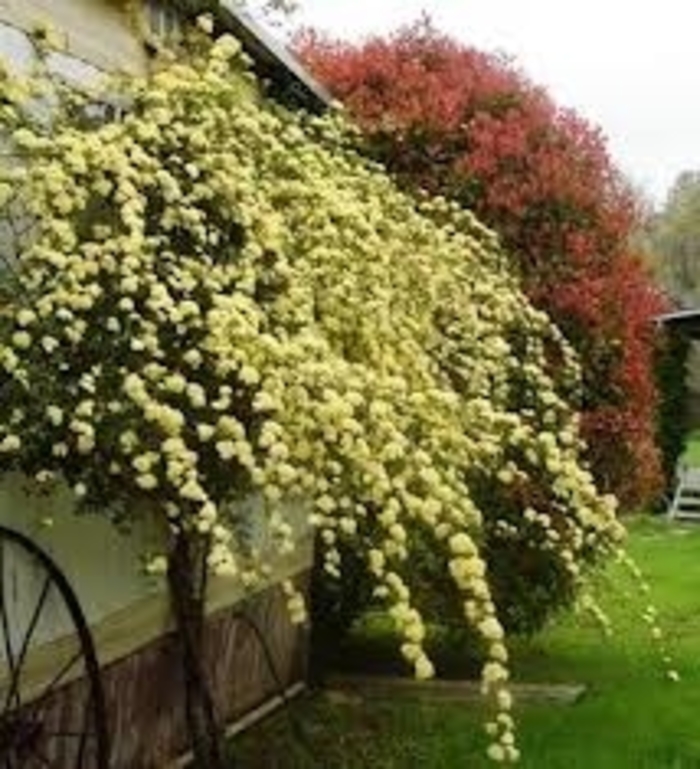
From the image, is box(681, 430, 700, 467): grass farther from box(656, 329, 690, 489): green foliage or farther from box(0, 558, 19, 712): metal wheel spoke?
box(0, 558, 19, 712): metal wheel spoke

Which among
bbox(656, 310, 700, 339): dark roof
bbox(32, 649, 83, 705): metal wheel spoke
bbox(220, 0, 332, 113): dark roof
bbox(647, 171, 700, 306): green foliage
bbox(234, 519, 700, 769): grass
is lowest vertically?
bbox(234, 519, 700, 769): grass

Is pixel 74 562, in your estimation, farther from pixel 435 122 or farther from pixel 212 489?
pixel 435 122

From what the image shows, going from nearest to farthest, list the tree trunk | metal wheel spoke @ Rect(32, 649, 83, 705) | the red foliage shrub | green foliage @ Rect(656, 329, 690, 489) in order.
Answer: metal wheel spoke @ Rect(32, 649, 83, 705) < the tree trunk < the red foliage shrub < green foliage @ Rect(656, 329, 690, 489)

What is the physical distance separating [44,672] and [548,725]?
3.84 m

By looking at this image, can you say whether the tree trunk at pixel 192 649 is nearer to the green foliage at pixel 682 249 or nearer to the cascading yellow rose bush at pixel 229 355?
the cascading yellow rose bush at pixel 229 355

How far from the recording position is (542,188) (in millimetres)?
12734

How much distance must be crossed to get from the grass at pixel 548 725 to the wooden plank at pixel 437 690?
0.15m

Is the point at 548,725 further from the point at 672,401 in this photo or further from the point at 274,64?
the point at 672,401

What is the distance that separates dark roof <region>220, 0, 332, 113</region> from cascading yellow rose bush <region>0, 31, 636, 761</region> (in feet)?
4.68

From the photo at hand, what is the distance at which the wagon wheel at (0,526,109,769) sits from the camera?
Answer: 6.82 metres

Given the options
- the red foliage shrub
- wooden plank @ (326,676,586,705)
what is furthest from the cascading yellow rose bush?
the red foliage shrub

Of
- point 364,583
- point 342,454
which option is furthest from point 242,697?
point 342,454

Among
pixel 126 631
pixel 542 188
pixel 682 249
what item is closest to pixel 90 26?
pixel 126 631

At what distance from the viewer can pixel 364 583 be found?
456 inches
